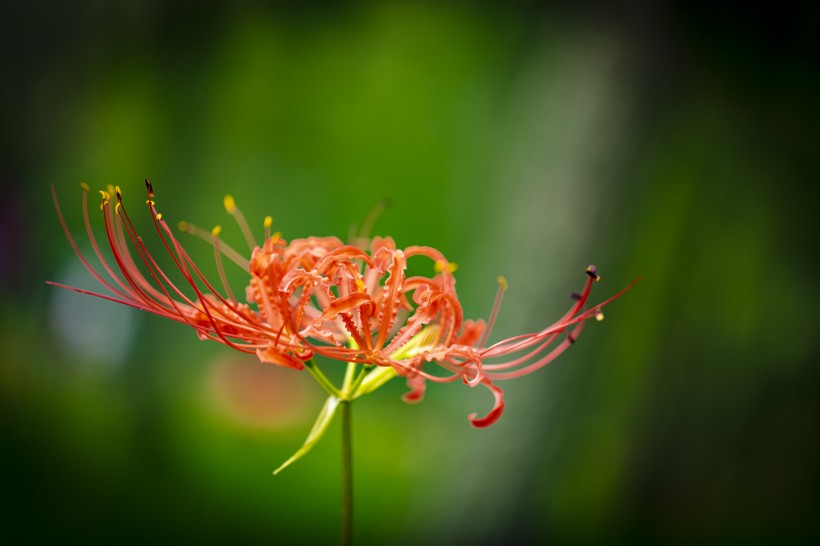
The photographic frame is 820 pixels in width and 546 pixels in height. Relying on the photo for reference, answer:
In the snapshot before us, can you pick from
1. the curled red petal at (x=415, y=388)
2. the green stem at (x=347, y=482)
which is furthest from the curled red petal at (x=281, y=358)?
the curled red petal at (x=415, y=388)

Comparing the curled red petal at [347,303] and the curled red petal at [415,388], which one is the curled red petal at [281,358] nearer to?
the curled red petal at [347,303]

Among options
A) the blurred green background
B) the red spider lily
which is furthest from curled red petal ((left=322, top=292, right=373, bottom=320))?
the blurred green background

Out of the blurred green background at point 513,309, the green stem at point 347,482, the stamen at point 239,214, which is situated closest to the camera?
the green stem at point 347,482

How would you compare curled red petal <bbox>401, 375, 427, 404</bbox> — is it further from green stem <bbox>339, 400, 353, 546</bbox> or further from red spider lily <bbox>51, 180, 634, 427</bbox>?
green stem <bbox>339, 400, 353, 546</bbox>

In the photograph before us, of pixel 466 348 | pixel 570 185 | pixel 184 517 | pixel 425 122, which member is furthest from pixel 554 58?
pixel 425 122

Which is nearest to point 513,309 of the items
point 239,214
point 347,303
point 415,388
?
point 415,388

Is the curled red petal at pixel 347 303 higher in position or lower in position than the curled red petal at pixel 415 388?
higher

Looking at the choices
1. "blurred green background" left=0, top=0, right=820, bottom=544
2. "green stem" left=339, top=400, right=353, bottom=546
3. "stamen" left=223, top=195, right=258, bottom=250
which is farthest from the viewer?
"blurred green background" left=0, top=0, right=820, bottom=544

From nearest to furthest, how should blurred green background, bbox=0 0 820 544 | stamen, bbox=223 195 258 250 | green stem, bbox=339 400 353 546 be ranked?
green stem, bbox=339 400 353 546, stamen, bbox=223 195 258 250, blurred green background, bbox=0 0 820 544
